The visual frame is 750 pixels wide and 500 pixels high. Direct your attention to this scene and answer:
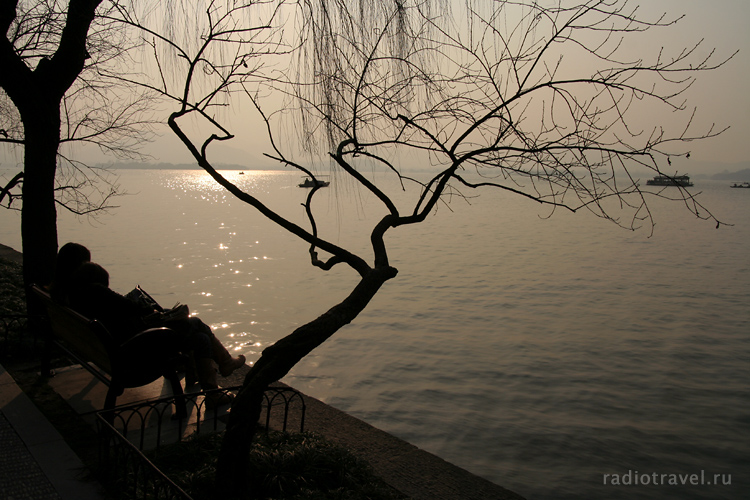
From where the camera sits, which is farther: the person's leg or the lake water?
the lake water

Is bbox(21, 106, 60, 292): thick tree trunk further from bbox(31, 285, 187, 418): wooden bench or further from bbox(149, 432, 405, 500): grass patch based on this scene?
bbox(149, 432, 405, 500): grass patch

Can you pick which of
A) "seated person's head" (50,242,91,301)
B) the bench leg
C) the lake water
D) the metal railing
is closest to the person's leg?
the metal railing

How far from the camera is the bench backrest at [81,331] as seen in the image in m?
4.34

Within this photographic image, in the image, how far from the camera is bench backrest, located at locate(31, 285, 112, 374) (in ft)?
14.2

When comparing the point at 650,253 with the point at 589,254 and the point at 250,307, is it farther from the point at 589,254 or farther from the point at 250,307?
the point at 250,307

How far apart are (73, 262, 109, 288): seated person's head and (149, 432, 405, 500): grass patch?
1763 mm

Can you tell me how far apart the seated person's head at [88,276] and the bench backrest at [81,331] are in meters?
0.27

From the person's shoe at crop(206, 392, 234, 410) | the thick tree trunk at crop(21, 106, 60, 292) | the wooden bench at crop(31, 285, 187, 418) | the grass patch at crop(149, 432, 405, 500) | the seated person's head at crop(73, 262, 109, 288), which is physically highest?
the thick tree trunk at crop(21, 106, 60, 292)

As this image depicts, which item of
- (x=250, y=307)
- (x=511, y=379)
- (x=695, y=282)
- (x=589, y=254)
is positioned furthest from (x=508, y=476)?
(x=589, y=254)

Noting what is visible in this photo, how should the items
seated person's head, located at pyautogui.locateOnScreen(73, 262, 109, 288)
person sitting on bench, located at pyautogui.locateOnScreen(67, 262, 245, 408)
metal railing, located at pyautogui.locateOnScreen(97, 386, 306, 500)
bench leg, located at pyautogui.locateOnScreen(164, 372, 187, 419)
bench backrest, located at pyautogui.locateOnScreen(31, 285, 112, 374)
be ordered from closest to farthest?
1. metal railing, located at pyautogui.locateOnScreen(97, 386, 306, 500)
2. bench backrest, located at pyautogui.locateOnScreen(31, 285, 112, 374)
3. bench leg, located at pyautogui.locateOnScreen(164, 372, 187, 419)
4. person sitting on bench, located at pyautogui.locateOnScreen(67, 262, 245, 408)
5. seated person's head, located at pyautogui.locateOnScreen(73, 262, 109, 288)

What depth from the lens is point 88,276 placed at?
4.91m

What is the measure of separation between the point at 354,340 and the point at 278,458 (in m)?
7.87

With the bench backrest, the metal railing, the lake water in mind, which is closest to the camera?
the metal railing

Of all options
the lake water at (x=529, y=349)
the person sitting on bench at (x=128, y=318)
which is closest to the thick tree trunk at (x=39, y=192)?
the person sitting on bench at (x=128, y=318)
